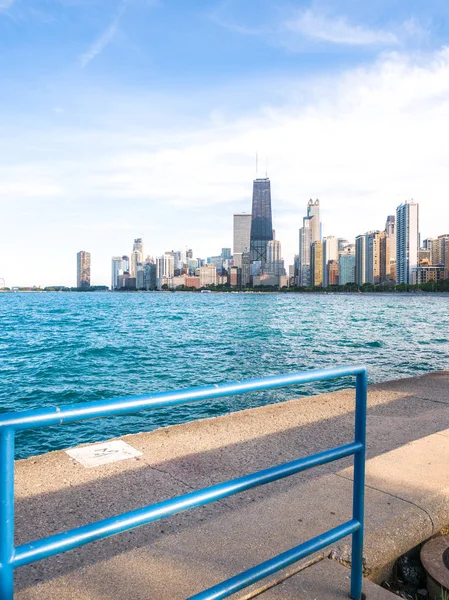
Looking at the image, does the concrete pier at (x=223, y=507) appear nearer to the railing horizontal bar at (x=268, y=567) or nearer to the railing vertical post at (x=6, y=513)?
the railing horizontal bar at (x=268, y=567)

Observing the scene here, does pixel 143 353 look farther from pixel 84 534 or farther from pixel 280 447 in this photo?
pixel 84 534

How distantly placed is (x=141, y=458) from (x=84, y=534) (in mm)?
3719

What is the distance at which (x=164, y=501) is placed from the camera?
192 cm

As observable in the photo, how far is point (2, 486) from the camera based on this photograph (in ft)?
5.39

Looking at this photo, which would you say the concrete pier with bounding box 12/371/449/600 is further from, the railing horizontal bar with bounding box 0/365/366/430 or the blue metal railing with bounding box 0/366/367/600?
the railing horizontal bar with bounding box 0/365/366/430

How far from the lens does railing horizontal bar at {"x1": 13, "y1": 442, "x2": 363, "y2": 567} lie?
169 cm

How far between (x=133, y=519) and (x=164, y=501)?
133 mm

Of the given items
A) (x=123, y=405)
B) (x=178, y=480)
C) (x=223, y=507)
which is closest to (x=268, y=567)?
(x=123, y=405)

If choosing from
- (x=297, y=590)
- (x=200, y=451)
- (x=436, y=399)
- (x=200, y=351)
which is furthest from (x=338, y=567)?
(x=200, y=351)

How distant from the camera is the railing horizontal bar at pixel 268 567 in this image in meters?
2.13

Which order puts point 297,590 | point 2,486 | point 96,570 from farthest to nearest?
point 96,570
point 297,590
point 2,486

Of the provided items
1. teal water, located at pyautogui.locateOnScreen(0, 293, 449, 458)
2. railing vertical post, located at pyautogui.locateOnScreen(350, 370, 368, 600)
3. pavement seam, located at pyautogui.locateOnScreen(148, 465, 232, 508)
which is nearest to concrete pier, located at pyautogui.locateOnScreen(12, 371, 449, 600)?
pavement seam, located at pyautogui.locateOnScreen(148, 465, 232, 508)

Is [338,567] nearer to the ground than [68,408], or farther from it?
nearer to the ground

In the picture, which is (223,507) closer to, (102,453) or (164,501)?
(102,453)
